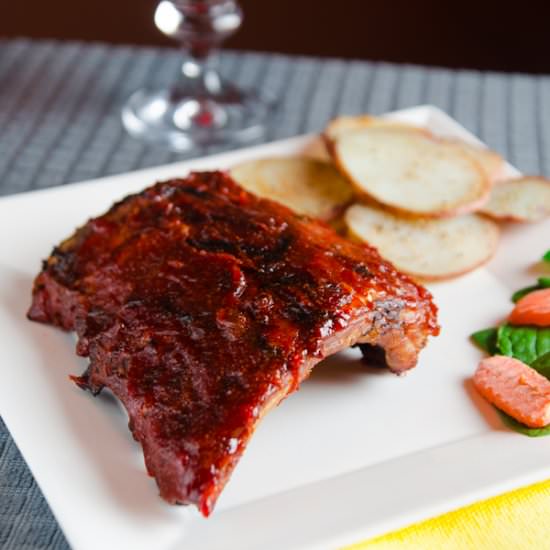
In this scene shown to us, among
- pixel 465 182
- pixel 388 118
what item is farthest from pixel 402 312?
pixel 388 118

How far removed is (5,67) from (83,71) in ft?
1.61

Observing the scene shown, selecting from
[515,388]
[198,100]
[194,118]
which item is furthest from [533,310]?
[198,100]

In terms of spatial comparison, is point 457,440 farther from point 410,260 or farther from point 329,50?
point 329,50

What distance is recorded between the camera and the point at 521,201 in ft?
15.3

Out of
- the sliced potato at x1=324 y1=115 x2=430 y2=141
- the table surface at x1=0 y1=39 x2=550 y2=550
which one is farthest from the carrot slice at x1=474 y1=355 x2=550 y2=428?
the table surface at x1=0 y1=39 x2=550 y2=550

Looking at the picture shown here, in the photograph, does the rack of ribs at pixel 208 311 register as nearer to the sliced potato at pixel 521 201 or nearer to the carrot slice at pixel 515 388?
the carrot slice at pixel 515 388

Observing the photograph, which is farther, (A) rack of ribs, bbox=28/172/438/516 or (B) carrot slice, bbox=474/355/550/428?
(B) carrot slice, bbox=474/355/550/428

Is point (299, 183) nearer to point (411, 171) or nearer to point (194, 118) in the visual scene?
point (411, 171)

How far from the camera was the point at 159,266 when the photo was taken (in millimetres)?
3564

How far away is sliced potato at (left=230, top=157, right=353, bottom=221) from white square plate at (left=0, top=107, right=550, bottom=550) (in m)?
0.80

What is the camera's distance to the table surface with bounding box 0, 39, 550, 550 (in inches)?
223

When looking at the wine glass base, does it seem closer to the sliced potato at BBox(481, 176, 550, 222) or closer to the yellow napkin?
the sliced potato at BBox(481, 176, 550, 222)

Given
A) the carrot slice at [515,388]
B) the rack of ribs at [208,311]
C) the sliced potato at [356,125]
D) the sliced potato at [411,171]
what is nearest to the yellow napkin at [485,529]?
the carrot slice at [515,388]

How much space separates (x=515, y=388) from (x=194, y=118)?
313 centimetres
